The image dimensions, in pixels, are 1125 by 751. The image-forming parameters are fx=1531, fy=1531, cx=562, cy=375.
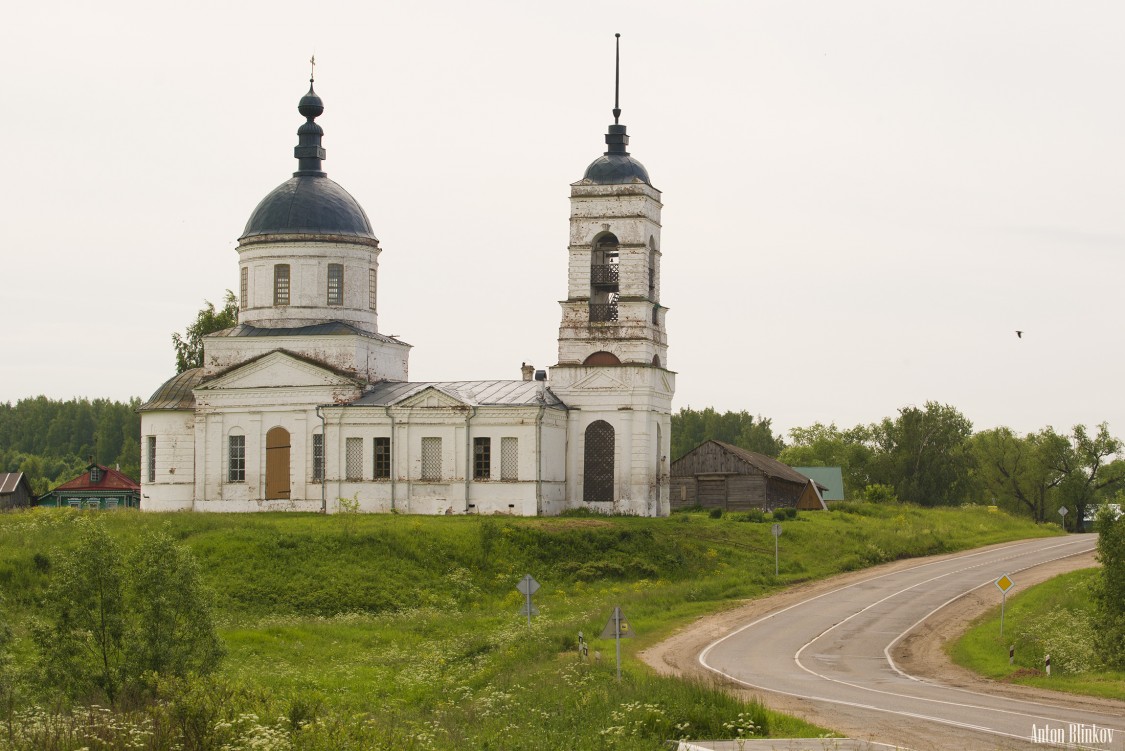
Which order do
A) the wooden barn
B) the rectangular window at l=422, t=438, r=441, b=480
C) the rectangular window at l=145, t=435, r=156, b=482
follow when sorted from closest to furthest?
the rectangular window at l=422, t=438, r=441, b=480 < the rectangular window at l=145, t=435, r=156, b=482 < the wooden barn

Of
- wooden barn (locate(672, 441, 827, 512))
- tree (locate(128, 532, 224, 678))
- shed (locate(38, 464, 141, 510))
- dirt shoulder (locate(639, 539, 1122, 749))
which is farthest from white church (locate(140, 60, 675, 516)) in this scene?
tree (locate(128, 532, 224, 678))

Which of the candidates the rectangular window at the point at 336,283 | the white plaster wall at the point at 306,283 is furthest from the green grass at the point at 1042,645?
the rectangular window at the point at 336,283

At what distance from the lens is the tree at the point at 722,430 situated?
11238cm

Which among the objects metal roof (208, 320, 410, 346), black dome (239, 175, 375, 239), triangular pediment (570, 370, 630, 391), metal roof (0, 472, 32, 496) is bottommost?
metal roof (0, 472, 32, 496)

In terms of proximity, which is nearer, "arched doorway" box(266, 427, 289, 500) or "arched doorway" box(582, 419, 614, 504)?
"arched doorway" box(582, 419, 614, 504)

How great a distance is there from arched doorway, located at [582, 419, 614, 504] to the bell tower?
0.03 metres

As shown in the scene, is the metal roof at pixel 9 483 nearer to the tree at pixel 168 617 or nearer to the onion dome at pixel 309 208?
the onion dome at pixel 309 208

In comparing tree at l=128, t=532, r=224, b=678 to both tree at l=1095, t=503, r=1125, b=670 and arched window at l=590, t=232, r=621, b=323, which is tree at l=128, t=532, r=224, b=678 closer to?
tree at l=1095, t=503, r=1125, b=670

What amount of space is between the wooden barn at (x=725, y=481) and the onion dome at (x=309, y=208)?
15.5 meters

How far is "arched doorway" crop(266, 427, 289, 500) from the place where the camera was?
169 ft

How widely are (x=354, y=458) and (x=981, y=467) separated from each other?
47.8 meters

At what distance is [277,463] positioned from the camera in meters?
51.7

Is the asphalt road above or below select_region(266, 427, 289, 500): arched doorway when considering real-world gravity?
below

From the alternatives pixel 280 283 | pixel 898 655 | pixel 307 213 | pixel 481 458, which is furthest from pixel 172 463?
pixel 898 655
